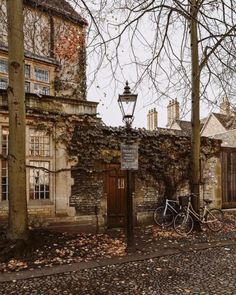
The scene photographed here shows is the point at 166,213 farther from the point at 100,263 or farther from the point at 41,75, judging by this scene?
the point at 41,75

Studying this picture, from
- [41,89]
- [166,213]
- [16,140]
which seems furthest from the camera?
[41,89]

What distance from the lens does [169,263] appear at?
6.81 meters

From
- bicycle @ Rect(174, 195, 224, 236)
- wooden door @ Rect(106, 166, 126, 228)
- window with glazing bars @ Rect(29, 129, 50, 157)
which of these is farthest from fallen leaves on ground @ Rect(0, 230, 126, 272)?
window with glazing bars @ Rect(29, 129, 50, 157)

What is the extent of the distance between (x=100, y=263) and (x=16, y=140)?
10.1 ft

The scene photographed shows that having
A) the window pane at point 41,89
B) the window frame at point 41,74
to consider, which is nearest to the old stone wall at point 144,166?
the window pane at point 41,89

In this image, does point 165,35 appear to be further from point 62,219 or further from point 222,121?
point 222,121

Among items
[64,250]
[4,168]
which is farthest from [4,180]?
[64,250]

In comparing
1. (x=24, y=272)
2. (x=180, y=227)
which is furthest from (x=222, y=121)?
(x=24, y=272)

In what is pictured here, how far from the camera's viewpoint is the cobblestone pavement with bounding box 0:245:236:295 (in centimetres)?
526

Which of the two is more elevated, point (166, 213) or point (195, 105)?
point (195, 105)

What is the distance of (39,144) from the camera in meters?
9.78

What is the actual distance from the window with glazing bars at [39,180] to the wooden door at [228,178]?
25.1ft

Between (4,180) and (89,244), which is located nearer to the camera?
(89,244)

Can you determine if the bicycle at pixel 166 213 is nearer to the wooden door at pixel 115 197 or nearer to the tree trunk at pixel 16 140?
the wooden door at pixel 115 197
